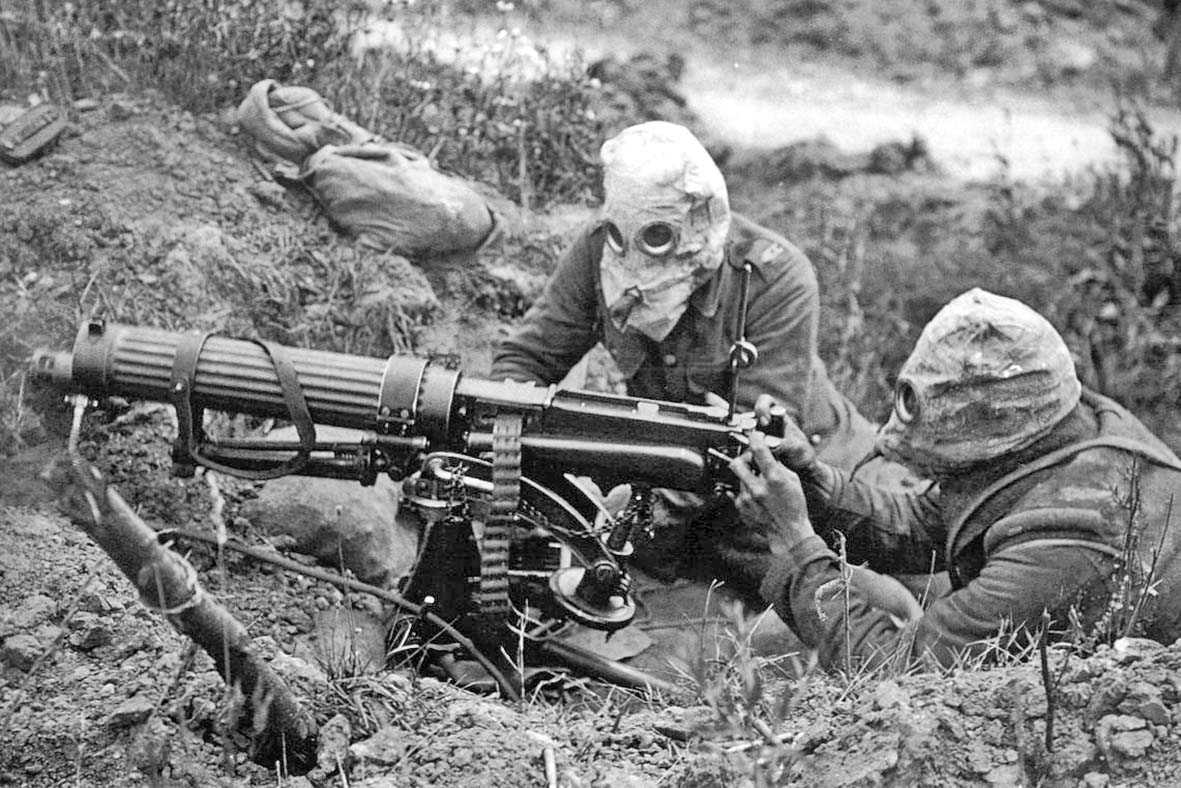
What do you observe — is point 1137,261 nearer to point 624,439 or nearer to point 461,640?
point 624,439

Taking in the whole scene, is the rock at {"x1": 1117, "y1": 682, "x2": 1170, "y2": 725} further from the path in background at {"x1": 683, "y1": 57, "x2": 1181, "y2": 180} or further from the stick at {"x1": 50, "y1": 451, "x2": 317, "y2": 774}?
the path in background at {"x1": 683, "y1": 57, "x2": 1181, "y2": 180}

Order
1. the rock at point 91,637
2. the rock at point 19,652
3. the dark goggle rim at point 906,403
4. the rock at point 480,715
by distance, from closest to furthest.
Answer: the rock at point 480,715
the rock at point 19,652
the rock at point 91,637
the dark goggle rim at point 906,403

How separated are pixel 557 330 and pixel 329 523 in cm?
105

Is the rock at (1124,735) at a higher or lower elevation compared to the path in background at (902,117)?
higher

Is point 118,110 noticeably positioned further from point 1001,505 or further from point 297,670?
point 1001,505

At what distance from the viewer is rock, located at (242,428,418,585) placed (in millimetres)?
4977

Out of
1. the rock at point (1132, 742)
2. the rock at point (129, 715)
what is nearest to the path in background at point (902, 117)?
the rock at point (129, 715)

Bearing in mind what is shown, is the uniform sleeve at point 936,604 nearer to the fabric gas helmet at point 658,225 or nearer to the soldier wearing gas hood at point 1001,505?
the soldier wearing gas hood at point 1001,505

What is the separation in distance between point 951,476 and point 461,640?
148 cm

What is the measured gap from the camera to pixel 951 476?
438 cm

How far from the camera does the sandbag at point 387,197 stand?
623cm

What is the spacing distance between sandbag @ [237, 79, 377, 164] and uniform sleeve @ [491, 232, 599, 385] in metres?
1.46

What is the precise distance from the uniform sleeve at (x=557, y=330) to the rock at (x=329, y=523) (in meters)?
0.69

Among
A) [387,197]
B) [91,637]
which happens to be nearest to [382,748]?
[91,637]
